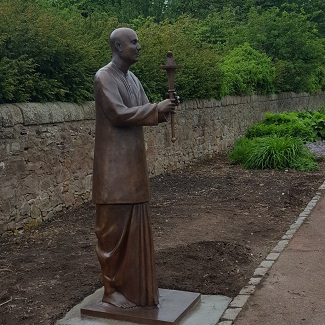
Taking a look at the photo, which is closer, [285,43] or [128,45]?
[128,45]

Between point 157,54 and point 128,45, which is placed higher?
point 157,54

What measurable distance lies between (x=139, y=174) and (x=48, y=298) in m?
1.67

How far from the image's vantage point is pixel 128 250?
15.3 ft

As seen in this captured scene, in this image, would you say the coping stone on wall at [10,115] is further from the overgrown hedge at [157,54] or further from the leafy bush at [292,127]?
the leafy bush at [292,127]

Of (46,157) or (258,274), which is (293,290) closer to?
(258,274)

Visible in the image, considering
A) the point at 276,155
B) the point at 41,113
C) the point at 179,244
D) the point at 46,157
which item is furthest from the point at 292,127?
the point at 179,244

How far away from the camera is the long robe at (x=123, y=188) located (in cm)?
449

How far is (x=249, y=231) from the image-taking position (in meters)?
8.18

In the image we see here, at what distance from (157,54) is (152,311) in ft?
27.6

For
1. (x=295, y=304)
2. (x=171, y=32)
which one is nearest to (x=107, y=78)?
(x=295, y=304)

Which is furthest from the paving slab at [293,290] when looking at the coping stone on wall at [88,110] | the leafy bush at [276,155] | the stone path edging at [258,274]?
the leafy bush at [276,155]

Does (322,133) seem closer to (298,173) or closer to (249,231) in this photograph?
(298,173)

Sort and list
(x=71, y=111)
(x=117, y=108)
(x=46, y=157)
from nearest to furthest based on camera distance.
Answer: (x=117, y=108) < (x=46, y=157) < (x=71, y=111)

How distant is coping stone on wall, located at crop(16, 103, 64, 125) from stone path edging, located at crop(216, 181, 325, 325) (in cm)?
375
